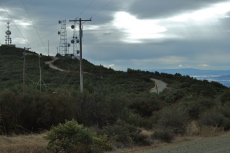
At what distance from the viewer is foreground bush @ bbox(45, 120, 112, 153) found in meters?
11.6

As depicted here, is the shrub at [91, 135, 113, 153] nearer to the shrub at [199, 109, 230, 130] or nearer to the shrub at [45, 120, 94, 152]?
Result: the shrub at [45, 120, 94, 152]

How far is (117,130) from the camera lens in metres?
14.9

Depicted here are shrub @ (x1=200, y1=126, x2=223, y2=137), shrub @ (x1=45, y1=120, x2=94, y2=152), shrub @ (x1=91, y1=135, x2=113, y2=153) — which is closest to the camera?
shrub @ (x1=45, y1=120, x2=94, y2=152)

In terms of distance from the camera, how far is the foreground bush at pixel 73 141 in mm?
11578

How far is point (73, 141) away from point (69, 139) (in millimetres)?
170

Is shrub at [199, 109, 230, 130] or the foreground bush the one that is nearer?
the foreground bush

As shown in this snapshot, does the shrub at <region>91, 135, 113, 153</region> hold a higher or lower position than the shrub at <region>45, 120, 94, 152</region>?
lower

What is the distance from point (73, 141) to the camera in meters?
12.0

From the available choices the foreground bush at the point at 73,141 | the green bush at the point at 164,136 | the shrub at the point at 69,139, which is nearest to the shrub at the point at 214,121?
the green bush at the point at 164,136

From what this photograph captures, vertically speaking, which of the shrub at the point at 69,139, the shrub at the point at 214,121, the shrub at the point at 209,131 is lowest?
the shrub at the point at 209,131

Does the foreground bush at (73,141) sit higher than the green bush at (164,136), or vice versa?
the foreground bush at (73,141)

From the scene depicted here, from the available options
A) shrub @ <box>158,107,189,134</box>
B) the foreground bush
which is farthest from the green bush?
the foreground bush

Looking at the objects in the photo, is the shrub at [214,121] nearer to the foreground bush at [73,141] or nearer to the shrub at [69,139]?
the foreground bush at [73,141]

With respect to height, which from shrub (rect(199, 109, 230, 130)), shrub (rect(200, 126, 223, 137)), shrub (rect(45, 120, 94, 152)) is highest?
shrub (rect(45, 120, 94, 152))
